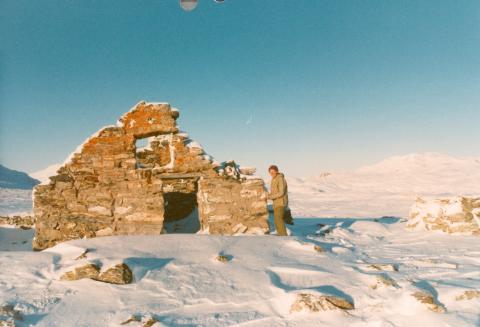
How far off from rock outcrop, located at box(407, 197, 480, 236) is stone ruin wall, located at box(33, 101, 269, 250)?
5009 mm

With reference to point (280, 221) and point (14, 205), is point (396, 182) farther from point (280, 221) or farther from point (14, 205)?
point (14, 205)

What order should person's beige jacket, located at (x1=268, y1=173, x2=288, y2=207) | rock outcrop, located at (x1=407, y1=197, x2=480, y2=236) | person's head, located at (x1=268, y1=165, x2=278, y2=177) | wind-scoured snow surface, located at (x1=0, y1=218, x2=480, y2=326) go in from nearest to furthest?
1. wind-scoured snow surface, located at (x1=0, y1=218, x2=480, y2=326)
2. person's beige jacket, located at (x1=268, y1=173, x2=288, y2=207)
3. person's head, located at (x1=268, y1=165, x2=278, y2=177)
4. rock outcrop, located at (x1=407, y1=197, x2=480, y2=236)

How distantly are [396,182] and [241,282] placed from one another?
107 ft

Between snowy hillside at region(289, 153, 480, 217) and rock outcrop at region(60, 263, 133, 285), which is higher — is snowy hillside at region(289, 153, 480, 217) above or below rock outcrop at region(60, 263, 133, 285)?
above

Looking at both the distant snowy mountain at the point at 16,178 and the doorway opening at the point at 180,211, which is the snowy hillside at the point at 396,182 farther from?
the distant snowy mountain at the point at 16,178

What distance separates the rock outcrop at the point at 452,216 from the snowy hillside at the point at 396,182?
32.5ft

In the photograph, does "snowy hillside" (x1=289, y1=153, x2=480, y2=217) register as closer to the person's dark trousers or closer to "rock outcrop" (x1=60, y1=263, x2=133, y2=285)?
the person's dark trousers

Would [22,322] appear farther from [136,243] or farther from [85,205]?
[85,205]

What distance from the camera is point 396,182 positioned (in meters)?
33.4

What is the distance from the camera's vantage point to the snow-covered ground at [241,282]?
12.7ft

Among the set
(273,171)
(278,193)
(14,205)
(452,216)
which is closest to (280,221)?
(278,193)

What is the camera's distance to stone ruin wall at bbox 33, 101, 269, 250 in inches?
297

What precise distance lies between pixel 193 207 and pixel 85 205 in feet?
14.0

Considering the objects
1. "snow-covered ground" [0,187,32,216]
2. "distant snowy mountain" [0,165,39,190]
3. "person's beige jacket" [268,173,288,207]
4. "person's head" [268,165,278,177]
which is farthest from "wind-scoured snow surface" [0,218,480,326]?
"distant snowy mountain" [0,165,39,190]
